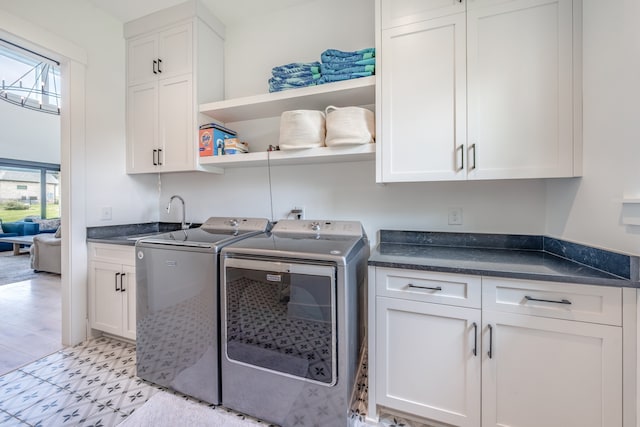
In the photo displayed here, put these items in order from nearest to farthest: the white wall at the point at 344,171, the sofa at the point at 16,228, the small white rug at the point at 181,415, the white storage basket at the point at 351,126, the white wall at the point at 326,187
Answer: the white wall at the point at 344,171 < the small white rug at the point at 181,415 < the white storage basket at the point at 351,126 < the white wall at the point at 326,187 < the sofa at the point at 16,228

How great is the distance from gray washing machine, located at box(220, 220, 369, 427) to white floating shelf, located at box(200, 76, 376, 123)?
98cm

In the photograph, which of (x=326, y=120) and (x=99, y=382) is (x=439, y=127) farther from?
(x=99, y=382)

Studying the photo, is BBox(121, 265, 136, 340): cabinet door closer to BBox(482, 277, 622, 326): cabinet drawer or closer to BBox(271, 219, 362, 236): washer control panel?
BBox(271, 219, 362, 236): washer control panel

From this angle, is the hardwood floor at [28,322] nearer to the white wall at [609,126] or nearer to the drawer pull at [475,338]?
the drawer pull at [475,338]

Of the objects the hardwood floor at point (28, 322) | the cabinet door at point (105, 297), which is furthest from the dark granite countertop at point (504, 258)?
the hardwood floor at point (28, 322)

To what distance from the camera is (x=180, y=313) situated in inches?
59.9

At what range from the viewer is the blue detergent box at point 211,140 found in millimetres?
2049

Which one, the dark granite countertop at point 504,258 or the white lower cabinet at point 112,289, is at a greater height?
the dark granite countertop at point 504,258

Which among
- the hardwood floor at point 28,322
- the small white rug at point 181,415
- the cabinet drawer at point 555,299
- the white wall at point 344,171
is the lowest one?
the small white rug at point 181,415

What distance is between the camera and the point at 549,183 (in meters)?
1.56

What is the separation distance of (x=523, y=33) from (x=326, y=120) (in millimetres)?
1084

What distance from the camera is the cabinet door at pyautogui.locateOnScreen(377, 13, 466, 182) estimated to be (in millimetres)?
1414

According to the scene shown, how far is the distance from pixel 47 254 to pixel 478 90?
5.75 meters

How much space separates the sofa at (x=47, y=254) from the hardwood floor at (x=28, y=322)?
0.41 m
